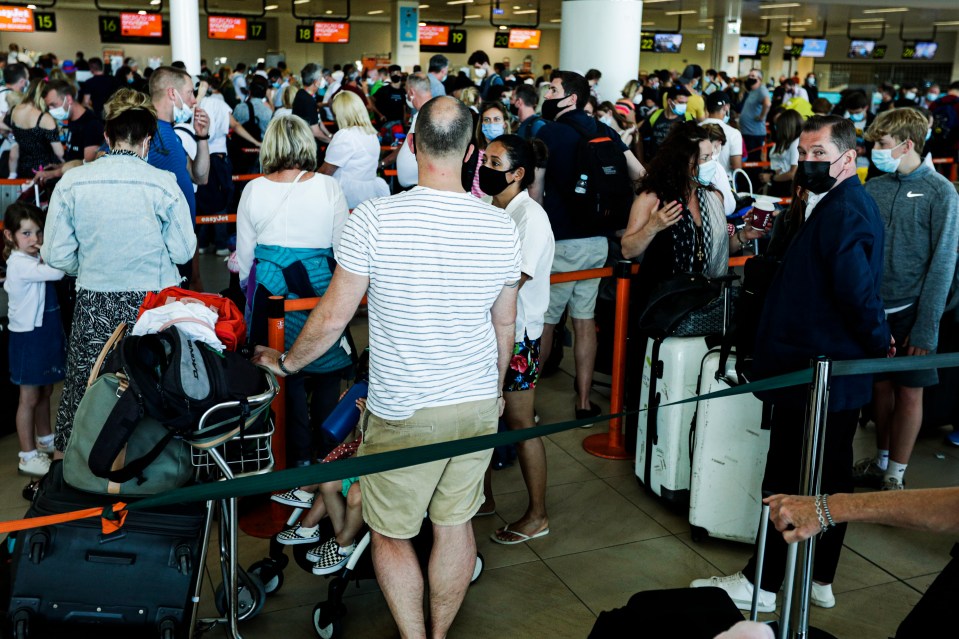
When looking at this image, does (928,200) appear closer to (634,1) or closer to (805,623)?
(805,623)

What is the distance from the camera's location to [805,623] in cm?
241

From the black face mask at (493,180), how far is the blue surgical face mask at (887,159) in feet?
5.20

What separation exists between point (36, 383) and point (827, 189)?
11.2 feet

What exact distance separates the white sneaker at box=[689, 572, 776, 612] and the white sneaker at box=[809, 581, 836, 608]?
149mm

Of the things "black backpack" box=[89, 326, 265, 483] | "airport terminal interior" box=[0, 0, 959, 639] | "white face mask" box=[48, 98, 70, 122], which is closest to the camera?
"black backpack" box=[89, 326, 265, 483]

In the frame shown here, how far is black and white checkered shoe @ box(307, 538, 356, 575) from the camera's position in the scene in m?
3.10

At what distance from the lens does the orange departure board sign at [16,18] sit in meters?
23.2

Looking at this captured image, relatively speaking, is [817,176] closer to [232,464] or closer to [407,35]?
[232,464]

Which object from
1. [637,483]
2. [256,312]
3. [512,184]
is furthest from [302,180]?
[637,483]

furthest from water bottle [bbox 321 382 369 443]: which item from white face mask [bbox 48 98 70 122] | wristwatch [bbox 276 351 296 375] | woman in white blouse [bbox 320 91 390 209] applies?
white face mask [bbox 48 98 70 122]

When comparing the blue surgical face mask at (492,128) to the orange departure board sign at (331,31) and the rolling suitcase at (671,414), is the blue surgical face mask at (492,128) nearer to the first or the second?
the rolling suitcase at (671,414)

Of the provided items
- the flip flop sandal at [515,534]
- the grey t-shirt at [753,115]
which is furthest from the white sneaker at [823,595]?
the grey t-shirt at [753,115]

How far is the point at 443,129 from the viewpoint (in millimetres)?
2473

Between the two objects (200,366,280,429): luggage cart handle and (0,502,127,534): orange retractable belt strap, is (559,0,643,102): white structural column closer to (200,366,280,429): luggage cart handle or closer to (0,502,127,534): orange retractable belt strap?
(200,366,280,429): luggage cart handle
